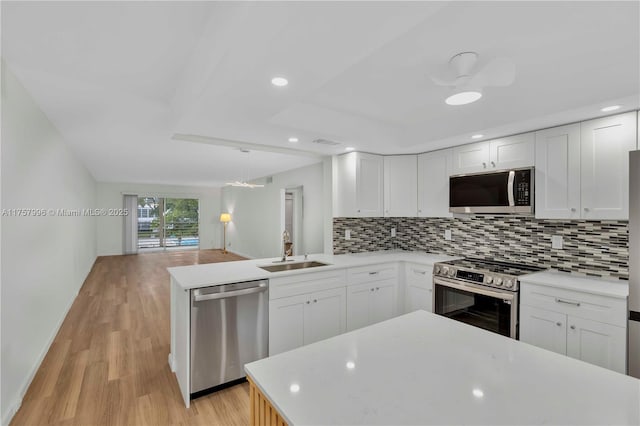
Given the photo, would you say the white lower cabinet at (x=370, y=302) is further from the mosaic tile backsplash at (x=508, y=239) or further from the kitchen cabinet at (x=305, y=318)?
the mosaic tile backsplash at (x=508, y=239)

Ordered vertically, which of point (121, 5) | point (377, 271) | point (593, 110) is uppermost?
point (121, 5)

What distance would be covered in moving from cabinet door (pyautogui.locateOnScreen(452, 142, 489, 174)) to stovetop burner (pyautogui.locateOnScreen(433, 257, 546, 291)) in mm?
1018

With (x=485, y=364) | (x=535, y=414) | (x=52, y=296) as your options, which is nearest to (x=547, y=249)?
(x=485, y=364)

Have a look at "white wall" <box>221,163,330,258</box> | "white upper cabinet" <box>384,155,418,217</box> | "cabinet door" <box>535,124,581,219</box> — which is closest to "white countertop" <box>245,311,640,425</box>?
"cabinet door" <box>535,124,581,219</box>

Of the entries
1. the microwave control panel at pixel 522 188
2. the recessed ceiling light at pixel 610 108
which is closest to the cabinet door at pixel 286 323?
the microwave control panel at pixel 522 188

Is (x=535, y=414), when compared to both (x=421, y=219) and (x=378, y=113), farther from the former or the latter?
(x=421, y=219)

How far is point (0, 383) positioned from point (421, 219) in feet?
14.0

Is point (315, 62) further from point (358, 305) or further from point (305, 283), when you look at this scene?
point (358, 305)

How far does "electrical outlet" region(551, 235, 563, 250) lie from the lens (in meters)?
2.89

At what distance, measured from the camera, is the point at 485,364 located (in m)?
1.07

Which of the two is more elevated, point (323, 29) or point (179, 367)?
point (323, 29)

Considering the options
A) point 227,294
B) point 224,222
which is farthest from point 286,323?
point 224,222

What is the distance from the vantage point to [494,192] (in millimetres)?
3039

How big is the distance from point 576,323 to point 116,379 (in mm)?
3752
